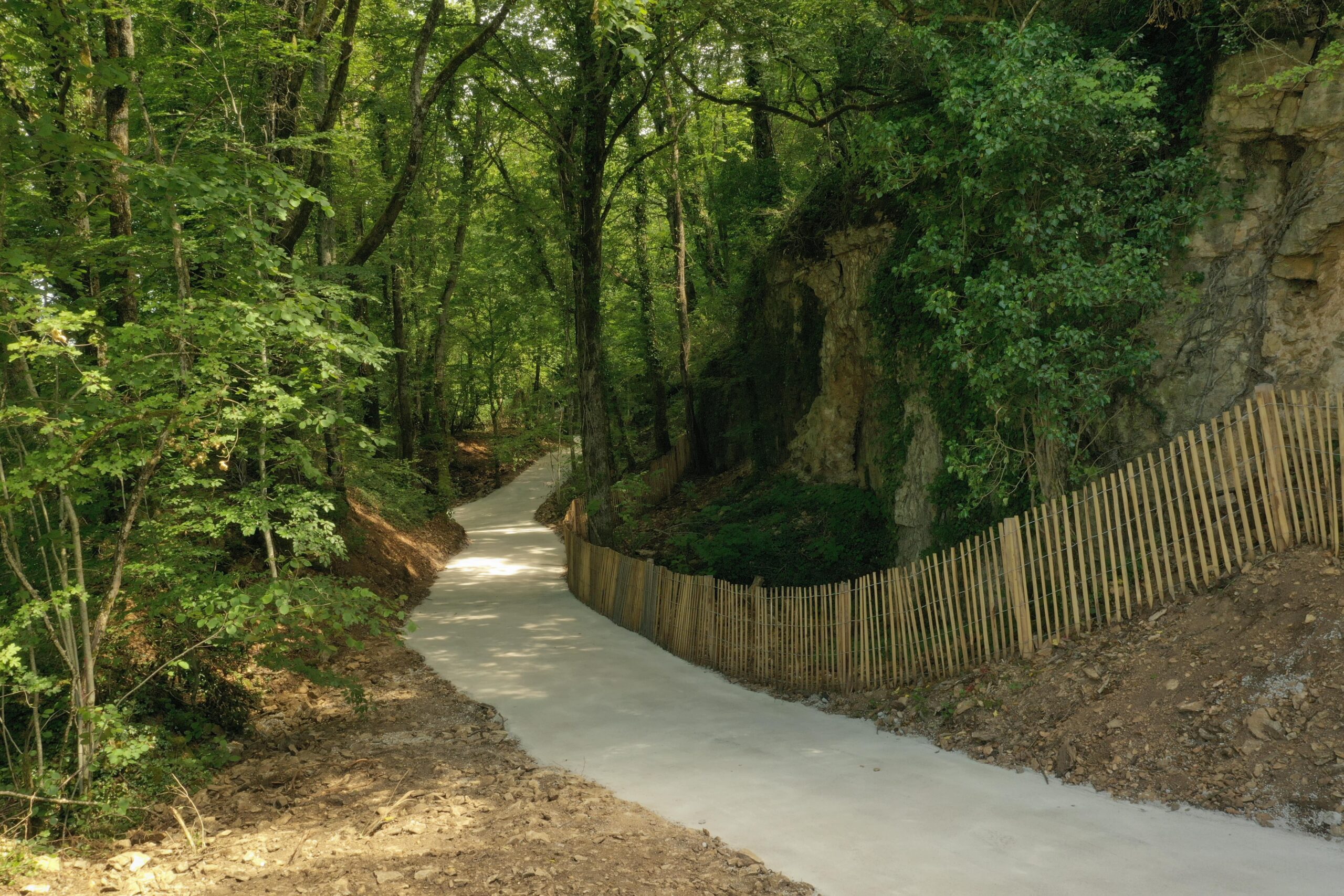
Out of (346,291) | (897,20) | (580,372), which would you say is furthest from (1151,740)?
(580,372)

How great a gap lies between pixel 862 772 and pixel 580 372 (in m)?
10.8

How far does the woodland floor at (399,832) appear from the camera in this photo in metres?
4.66

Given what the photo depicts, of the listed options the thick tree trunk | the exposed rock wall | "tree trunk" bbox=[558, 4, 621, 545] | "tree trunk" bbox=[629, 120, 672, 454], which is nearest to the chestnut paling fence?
the exposed rock wall

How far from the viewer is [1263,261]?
8062 mm

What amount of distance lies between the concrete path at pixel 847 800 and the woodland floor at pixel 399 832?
434 millimetres

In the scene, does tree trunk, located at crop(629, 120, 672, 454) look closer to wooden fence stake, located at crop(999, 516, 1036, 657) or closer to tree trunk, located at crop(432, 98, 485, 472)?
tree trunk, located at crop(432, 98, 485, 472)

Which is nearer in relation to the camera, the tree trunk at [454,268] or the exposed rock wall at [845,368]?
the exposed rock wall at [845,368]

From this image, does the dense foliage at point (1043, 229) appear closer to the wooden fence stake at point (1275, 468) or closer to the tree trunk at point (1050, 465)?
the tree trunk at point (1050, 465)

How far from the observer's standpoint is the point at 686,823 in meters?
5.66

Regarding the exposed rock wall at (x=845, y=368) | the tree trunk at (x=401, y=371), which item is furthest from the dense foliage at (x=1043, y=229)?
the tree trunk at (x=401, y=371)

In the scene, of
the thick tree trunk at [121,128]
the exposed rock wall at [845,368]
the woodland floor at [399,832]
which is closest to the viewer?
the woodland floor at [399,832]

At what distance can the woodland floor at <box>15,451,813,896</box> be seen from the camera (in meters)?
4.66

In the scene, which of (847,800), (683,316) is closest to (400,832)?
(847,800)

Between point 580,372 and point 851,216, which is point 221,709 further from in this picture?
point 851,216
